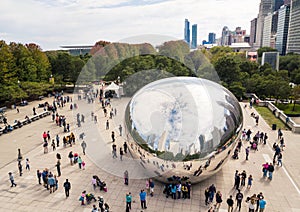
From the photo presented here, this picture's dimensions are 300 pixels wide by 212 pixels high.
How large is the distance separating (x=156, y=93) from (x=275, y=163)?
8.94 metres

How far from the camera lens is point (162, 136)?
1034cm

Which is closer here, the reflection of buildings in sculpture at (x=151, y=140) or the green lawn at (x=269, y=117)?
the reflection of buildings in sculpture at (x=151, y=140)

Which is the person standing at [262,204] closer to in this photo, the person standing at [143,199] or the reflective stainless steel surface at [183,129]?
the reflective stainless steel surface at [183,129]

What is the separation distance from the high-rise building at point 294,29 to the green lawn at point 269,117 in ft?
246

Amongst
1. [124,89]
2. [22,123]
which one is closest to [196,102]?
[22,123]

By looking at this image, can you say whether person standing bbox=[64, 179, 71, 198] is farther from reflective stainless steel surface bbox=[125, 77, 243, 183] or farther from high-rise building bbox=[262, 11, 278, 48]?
high-rise building bbox=[262, 11, 278, 48]

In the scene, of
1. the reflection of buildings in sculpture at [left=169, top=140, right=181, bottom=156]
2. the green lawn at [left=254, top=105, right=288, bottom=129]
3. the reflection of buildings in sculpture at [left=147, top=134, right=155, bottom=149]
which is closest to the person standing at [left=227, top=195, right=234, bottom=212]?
the reflection of buildings in sculpture at [left=169, top=140, right=181, bottom=156]

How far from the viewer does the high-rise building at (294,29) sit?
294 feet

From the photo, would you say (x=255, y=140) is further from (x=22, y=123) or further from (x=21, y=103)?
(x=21, y=103)

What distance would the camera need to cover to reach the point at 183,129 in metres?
10.3

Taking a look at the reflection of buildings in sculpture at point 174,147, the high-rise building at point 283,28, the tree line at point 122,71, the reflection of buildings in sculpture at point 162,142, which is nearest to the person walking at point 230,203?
the reflection of buildings in sculpture at point 174,147

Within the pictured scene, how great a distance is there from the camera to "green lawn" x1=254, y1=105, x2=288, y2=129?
76.7ft

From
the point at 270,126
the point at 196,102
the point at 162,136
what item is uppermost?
the point at 196,102


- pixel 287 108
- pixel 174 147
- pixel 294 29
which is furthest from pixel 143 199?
pixel 294 29
